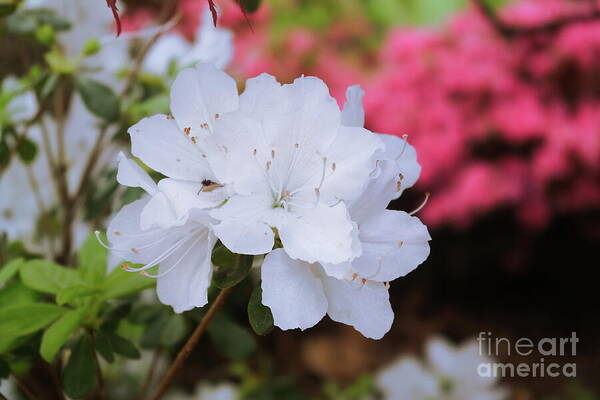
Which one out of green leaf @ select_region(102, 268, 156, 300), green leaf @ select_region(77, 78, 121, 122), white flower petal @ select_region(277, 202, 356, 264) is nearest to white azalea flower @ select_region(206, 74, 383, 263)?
white flower petal @ select_region(277, 202, 356, 264)

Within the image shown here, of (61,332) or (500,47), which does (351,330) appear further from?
(61,332)

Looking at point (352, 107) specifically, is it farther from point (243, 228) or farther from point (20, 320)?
point (20, 320)

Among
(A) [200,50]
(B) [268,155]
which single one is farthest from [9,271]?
(A) [200,50]

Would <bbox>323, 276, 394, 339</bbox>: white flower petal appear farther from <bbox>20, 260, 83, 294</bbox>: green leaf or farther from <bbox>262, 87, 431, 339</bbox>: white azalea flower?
<bbox>20, 260, 83, 294</bbox>: green leaf

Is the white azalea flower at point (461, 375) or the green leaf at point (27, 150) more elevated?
the green leaf at point (27, 150)

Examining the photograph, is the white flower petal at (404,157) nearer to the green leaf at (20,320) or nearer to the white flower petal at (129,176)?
the white flower petal at (129,176)

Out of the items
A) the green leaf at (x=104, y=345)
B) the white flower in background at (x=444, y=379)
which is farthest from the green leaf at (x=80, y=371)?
the white flower in background at (x=444, y=379)
